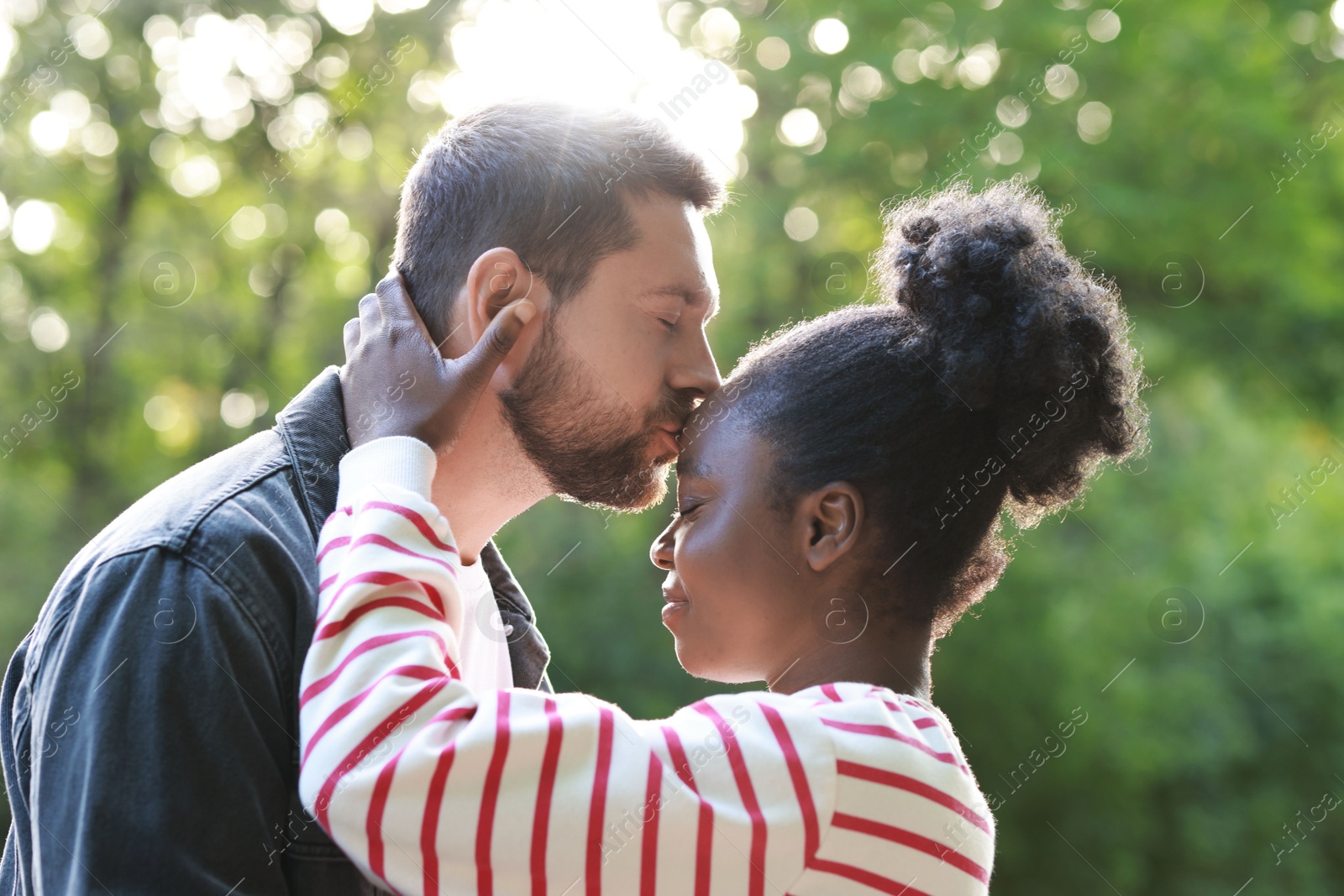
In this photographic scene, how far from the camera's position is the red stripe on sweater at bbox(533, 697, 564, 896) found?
122cm

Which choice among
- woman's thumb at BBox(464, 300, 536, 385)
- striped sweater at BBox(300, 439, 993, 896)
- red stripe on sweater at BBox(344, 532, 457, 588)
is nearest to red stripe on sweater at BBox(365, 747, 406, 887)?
striped sweater at BBox(300, 439, 993, 896)

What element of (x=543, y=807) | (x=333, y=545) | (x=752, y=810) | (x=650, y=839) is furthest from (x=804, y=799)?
(x=333, y=545)

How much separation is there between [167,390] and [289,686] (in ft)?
23.6

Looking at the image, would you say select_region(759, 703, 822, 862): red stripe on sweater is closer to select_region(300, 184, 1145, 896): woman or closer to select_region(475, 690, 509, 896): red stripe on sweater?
select_region(300, 184, 1145, 896): woman

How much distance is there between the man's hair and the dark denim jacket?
61 cm

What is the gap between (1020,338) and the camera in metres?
1.61

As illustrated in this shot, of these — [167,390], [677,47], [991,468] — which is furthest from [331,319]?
[991,468]

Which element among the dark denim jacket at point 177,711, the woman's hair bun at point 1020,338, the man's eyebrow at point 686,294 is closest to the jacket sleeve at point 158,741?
the dark denim jacket at point 177,711

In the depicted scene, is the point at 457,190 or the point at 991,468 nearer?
the point at 991,468

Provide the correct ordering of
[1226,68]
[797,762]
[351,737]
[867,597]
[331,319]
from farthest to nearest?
[331,319] → [1226,68] → [867,597] → [797,762] → [351,737]

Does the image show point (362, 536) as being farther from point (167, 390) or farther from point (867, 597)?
point (167, 390)

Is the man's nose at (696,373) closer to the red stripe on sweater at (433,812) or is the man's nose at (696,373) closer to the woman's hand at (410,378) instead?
the woman's hand at (410,378)

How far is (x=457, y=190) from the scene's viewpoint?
6.28ft

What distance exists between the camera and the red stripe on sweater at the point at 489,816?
1.21m
